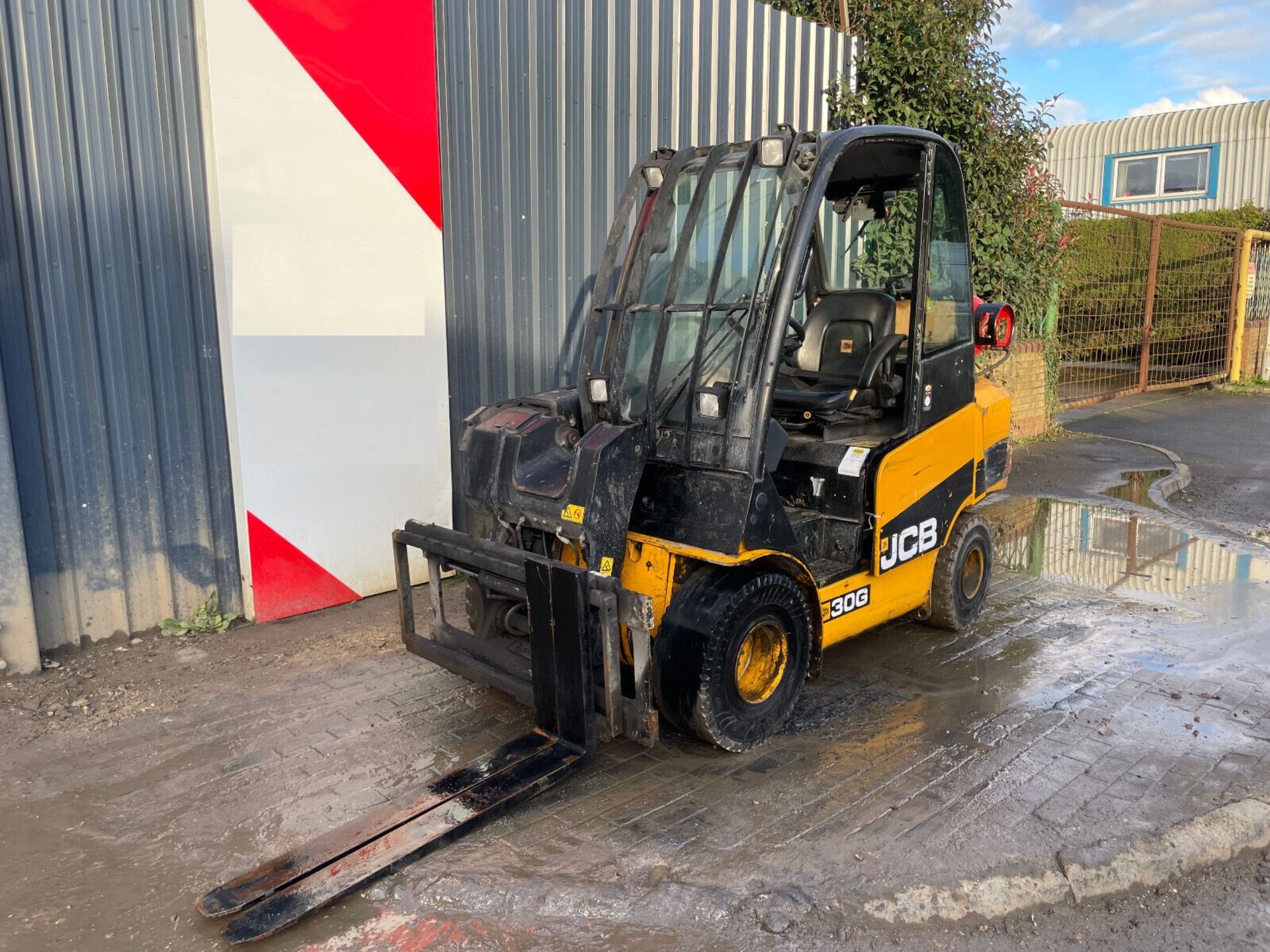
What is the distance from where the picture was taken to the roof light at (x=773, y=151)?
154 inches

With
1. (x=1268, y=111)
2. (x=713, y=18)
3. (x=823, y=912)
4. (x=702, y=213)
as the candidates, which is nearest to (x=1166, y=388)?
(x=1268, y=111)

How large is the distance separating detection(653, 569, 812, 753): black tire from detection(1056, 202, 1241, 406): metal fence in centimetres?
985

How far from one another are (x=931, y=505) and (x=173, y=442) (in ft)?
13.4

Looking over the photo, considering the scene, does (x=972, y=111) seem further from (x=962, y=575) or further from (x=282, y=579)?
(x=282, y=579)

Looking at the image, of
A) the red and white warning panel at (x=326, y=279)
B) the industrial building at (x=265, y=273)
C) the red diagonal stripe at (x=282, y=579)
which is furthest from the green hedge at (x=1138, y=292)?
the red diagonal stripe at (x=282, y=579)

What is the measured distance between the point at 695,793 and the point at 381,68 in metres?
4.45

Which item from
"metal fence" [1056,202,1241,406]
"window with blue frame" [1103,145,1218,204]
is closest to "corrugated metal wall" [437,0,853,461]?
"metal fence" [1056,202,1241,406]

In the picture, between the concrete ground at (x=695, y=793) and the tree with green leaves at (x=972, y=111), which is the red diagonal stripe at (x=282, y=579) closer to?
the concrete ground at (x=695, y=793)

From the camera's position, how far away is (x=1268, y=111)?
21.2 metres

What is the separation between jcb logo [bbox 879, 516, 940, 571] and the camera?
4719 mm

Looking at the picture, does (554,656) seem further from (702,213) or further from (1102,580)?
(1102,580)

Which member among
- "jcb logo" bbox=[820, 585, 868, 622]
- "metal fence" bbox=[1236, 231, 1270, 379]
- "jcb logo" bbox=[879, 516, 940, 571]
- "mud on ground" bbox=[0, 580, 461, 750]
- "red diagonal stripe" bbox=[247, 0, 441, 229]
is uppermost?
"red diagonal stripe" bbox=[247, 0, 441, 229]

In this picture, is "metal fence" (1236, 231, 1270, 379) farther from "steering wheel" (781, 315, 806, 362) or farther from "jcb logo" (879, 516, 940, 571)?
"jcb logo" (879, 516, 940, 571)

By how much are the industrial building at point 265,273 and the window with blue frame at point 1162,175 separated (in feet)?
67.1
